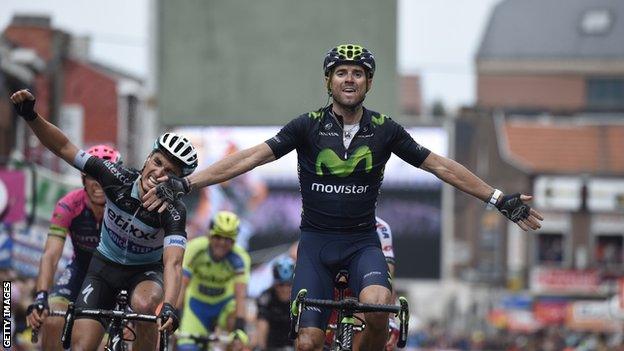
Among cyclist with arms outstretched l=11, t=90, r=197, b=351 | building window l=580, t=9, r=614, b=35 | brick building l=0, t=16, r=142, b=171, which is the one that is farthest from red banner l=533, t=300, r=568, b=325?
building window l=580, t=9, r=614, b=35

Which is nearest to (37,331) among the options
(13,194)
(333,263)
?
(333,263)

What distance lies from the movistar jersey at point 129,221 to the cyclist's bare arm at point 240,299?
12.4 ft

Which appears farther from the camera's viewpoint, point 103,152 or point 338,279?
point 103,152

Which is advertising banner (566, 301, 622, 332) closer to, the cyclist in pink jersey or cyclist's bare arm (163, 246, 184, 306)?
the cyclist in pink jersey

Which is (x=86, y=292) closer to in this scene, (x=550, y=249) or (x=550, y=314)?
(x=550, y=314)

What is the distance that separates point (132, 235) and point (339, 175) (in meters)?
1.84

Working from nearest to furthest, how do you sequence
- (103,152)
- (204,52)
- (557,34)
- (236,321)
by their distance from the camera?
(103,152) → (236,321) → (204,52) → (557,34)

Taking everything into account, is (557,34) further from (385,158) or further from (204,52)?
(385,158)

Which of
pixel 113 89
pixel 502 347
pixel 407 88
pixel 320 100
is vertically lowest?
pixel 502 347

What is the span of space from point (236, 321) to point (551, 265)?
7143 cm

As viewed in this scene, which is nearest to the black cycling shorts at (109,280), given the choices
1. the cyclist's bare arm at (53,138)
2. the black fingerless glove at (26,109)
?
the cyclist's bare arm at (53,138)

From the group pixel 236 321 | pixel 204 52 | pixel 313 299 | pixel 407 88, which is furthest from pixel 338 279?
pixel 407 88

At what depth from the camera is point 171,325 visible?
10.9 meters

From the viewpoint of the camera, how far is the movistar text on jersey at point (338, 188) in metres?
11.6
